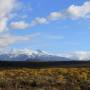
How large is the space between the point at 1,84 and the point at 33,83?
3550 mm

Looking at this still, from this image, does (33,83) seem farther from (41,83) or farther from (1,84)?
(1,84)

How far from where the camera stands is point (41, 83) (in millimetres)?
28953

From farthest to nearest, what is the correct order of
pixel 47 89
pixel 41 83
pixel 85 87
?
pixel 41 83, pixel 85 87, pixel 47 89

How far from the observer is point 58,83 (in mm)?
30359

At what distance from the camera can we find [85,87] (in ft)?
86.3

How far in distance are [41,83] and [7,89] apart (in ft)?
27.5

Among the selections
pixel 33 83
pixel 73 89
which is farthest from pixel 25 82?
pixel 73 89

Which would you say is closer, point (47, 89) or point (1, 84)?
point (47, 89)

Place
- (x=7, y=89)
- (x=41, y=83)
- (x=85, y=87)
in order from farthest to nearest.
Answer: (x=41, y=83), (x=85, y=87), (x=7, y=89)

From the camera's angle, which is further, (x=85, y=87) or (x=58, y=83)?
(x=58, y=83)

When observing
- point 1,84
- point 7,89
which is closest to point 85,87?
point 1,84

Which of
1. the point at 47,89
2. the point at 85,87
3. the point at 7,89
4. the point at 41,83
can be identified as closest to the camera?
the point at 7,89

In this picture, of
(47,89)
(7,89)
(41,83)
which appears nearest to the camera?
(7,89)

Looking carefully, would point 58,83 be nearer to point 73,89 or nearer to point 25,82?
point 25,82
